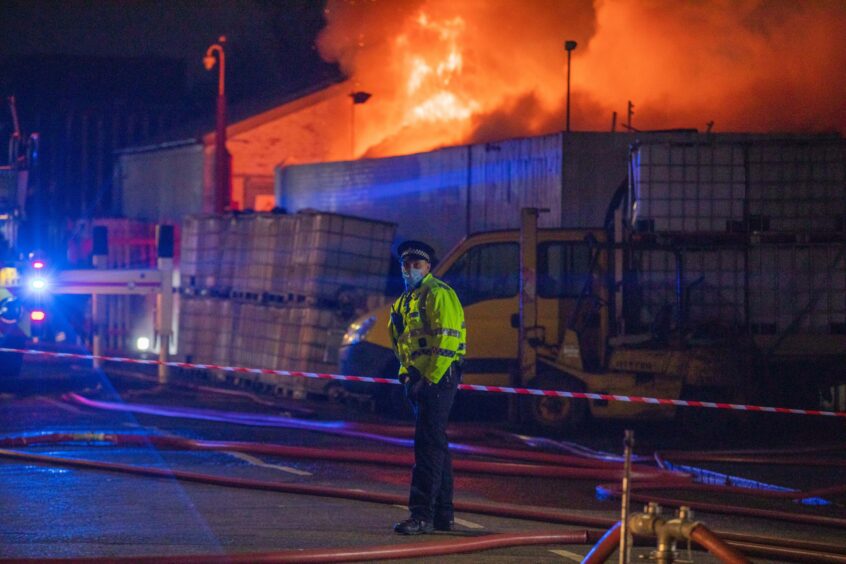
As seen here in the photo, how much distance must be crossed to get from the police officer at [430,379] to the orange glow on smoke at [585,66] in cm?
2011

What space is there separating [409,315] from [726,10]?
852 inches

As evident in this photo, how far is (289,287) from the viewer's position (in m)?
17.2

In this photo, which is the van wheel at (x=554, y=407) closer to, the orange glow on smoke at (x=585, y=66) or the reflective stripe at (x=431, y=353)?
the reflective stripe at (x=431, y=353)

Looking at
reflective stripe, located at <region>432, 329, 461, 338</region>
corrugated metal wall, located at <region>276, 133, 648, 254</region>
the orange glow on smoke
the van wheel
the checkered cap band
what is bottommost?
the van wheel

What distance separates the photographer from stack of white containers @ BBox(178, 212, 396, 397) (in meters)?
16.7

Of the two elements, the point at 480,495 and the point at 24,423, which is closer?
the point at 480,495

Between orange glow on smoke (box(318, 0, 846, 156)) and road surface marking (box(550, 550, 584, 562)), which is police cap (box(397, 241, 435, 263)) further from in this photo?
orange glow on smoke (box(318, 0, 846, 156))

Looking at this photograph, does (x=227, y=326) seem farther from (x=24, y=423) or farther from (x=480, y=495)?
(x=480, y=495)

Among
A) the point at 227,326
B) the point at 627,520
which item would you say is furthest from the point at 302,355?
the point at 627,520

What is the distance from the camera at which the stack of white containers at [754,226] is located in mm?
14195

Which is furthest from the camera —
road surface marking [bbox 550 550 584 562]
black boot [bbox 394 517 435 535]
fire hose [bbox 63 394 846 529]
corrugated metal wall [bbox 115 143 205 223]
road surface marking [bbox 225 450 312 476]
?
corrugated metal wall [bbox 115 143 205 223]

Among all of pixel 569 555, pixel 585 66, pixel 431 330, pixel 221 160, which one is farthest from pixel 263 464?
pixel 585 66

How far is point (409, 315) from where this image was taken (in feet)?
25.3

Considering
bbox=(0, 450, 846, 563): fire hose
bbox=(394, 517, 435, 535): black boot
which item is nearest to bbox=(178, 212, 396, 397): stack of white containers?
bbox=(0, 450, 846, 563): fire hose
